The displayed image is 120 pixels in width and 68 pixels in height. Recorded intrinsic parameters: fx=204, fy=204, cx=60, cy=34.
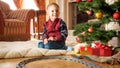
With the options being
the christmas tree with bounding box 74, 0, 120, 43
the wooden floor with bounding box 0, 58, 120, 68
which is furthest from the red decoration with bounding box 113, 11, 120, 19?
the wooden floor with bounding box 0, 58, 120, 68

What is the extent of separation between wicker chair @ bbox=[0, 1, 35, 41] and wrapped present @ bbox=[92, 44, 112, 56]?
180 centimetres

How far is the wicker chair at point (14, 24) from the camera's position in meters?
3.07

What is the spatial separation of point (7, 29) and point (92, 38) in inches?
79.4

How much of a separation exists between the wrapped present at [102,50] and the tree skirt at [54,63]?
26cm

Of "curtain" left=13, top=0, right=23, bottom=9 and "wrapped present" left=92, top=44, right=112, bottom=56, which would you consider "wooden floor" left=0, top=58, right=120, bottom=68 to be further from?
"curtain" left=13, top=0, right=23, bottom=9

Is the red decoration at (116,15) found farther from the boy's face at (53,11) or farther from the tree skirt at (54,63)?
the boy's face at (53,11)

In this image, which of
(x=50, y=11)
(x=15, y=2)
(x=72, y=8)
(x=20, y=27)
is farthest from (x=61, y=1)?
(x=50, y=11)

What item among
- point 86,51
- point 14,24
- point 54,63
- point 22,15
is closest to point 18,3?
point 22,15

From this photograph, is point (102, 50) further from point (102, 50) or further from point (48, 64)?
point (48, 64)

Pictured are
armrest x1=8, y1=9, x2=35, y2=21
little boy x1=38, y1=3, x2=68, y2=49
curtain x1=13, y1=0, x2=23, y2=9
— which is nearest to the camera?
little boy x1=38, y1=3, x2=68, y2=49

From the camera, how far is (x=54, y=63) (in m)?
1.32

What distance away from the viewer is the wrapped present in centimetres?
155

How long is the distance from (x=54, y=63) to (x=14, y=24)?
202 cm

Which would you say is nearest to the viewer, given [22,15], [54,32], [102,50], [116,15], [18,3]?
[116,15]
